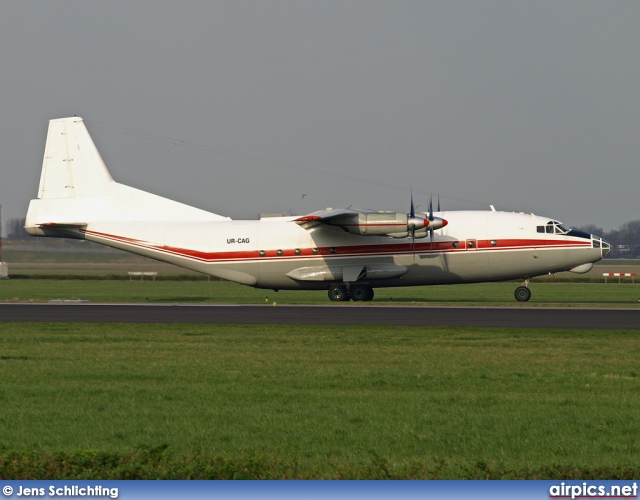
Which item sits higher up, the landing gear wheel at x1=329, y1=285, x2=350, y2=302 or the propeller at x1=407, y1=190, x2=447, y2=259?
the propeller at x1=407, y1=190, x2=447, y2=259

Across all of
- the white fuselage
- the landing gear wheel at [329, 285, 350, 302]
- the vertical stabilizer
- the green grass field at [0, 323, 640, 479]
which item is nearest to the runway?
the white fuselage

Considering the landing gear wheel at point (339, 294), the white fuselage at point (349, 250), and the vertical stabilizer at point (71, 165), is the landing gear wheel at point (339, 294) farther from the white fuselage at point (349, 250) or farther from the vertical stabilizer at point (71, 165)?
the vertical stabilizer at point (71, 165)

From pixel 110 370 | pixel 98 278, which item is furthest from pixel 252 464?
pixel 98 278

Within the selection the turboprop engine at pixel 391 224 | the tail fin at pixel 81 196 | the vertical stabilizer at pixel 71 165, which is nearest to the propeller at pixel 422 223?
the turboprop engine at pixel 391 224

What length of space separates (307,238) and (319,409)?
31386 mm

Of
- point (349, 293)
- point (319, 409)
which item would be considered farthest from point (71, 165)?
point (319, 409)

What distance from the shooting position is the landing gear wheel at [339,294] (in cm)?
4559

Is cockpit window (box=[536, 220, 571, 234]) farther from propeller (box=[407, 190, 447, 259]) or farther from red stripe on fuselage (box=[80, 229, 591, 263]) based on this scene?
propeller (box=[407, 190, 447, 259])

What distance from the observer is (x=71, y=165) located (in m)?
46.8

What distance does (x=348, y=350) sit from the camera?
22.0m

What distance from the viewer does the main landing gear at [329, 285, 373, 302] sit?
45500mm

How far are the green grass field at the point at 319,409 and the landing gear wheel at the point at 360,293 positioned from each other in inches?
845

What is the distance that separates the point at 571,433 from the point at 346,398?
4167 mm

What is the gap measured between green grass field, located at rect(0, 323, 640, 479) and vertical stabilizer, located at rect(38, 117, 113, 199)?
2354cm
